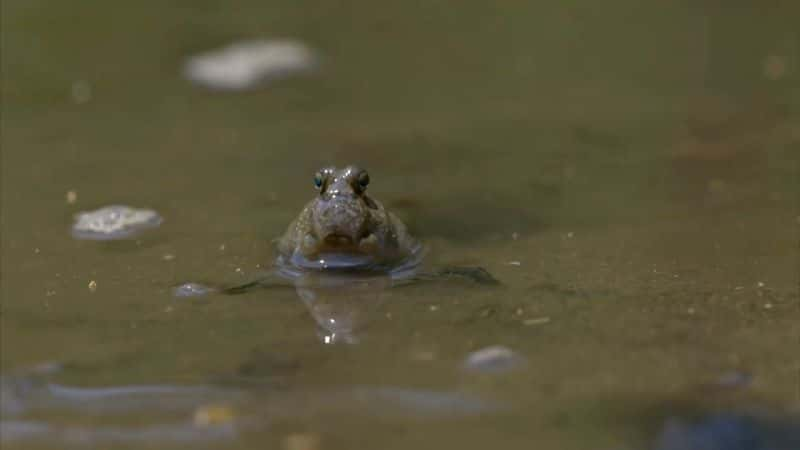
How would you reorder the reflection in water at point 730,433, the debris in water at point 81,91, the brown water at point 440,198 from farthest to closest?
1. the debris in water at point 81,91
2. the brown water at point 440,198
3. the reflection in water at point 730,433

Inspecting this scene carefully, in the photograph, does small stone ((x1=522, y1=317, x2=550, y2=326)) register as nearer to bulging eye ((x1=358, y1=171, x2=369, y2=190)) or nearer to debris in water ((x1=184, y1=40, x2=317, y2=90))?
bulging eye ((x1=358, y1=171, x2=369, y2=190))

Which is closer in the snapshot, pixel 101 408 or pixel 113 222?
pixel 101 408

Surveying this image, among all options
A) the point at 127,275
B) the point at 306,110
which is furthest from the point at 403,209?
the point at 306,110

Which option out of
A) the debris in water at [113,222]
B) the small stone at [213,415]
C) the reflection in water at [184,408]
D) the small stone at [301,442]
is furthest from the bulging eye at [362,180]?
the small stone at [301,442]

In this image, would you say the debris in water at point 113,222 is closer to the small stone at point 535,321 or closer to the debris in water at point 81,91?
the small stone at point 535,321

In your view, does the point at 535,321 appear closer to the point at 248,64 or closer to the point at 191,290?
the point at 191,290

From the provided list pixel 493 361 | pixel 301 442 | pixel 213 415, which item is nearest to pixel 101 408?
pixel 213 415
